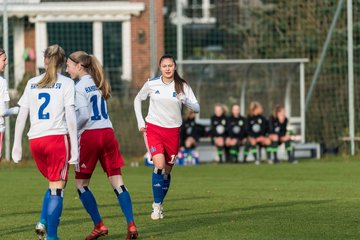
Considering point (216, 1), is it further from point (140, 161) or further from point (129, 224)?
point (129, 224)

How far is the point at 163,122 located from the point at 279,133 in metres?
13.4

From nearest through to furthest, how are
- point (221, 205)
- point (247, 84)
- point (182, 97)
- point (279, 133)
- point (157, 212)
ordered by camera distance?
1. point (182, 97)
2. point (157, 212)
3. point (221, 205)
4. point (279, 133)
5. point (247, 84)

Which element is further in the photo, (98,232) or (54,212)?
(98,232)

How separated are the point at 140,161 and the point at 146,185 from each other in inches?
318

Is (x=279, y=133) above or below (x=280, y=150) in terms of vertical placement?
above

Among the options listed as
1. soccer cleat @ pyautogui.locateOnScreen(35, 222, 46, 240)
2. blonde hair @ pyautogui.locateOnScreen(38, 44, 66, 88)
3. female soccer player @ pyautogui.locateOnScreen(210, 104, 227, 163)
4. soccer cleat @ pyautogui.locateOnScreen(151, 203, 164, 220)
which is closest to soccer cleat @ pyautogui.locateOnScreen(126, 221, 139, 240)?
soccer cleat @ pyautogui.locateOnScreen(35, 222, 46, 240)

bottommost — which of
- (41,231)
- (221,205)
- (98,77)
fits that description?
(221,205)

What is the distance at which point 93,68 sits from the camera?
37.3 ft

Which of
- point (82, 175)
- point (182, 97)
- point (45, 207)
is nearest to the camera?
point (45, 207)

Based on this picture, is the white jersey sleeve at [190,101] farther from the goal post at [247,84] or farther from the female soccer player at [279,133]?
the goal post at [247,84]

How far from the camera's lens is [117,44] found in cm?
3206

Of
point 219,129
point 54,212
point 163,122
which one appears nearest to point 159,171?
point 163,122

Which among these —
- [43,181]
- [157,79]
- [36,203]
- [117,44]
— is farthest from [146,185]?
[117,44]

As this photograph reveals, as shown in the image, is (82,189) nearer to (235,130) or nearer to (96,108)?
(96,108)
